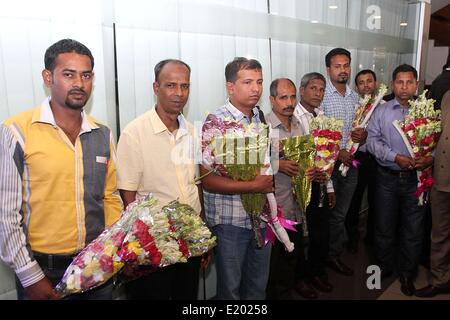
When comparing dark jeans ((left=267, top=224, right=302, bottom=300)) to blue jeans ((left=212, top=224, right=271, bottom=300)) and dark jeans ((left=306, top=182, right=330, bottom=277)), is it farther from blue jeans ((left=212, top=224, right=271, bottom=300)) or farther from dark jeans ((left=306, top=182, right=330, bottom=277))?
blue jeans ((left=212, top=224, right=271, bottom=300))

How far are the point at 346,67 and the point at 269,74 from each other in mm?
660

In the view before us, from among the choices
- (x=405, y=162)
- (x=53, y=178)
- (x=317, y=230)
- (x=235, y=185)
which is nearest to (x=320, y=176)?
(x=317, y=230)

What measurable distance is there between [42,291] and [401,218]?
267 cm

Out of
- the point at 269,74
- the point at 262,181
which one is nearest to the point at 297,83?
the point at 269,74

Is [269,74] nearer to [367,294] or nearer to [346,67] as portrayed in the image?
[346,67]

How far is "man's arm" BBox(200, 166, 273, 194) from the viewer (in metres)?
2.09

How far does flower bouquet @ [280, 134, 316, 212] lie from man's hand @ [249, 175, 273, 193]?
442mm

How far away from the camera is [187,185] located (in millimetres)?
2102

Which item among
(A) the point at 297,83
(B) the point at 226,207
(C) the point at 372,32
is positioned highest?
(C) the point at 372,32

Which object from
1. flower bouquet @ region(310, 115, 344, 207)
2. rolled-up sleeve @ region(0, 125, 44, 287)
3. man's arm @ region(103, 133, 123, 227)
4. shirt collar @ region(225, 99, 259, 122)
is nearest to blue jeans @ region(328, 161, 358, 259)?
flower bouquet @ region(310, 115, 344, 207)

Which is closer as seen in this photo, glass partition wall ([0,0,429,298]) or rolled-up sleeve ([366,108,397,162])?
glass partition wall ([0,0,429,298])

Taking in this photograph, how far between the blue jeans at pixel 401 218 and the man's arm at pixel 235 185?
1413mm
